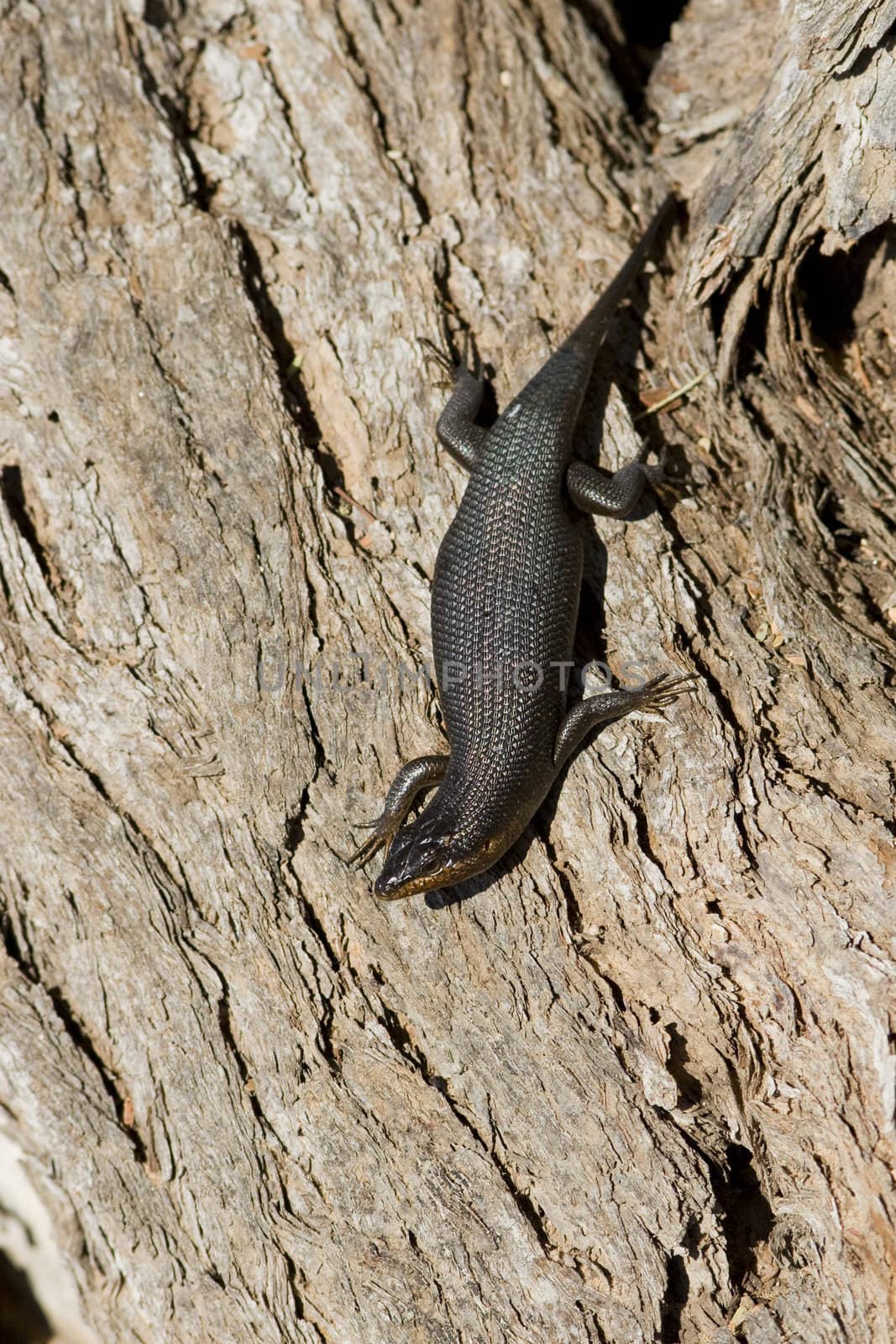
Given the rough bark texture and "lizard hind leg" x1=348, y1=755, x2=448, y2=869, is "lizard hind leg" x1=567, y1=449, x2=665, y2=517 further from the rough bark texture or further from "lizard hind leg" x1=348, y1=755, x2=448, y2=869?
"lizard hind leg" x1=348, y1=755, x2=448, y2=869

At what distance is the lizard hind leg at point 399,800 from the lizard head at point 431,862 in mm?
193

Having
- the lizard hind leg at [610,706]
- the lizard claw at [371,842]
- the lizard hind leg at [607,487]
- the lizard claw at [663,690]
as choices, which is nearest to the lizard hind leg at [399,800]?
the lizard claw at [371,842]

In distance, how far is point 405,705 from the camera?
5090mm

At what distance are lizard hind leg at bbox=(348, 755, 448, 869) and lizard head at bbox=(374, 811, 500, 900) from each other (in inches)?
7.6

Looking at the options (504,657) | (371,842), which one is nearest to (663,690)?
(504,657)

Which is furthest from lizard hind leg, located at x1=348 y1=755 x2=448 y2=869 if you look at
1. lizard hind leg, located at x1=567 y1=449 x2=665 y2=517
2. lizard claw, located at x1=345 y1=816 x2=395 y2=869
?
lizard hind leg, located at x1=567 y1=449 x2=665 y2=517

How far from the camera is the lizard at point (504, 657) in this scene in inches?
180

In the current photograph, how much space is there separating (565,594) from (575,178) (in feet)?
10.2

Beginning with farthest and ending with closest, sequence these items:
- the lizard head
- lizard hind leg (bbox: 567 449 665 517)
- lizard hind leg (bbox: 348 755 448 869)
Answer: lizard hind leg (bbox: 567 449 665 517) → lizard hind leg (bbox: 348 755 448 869) → the lizard head

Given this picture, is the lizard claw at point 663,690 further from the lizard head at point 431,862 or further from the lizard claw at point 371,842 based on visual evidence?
the lizard claw at point 371,842

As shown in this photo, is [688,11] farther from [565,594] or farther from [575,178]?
[565,594]

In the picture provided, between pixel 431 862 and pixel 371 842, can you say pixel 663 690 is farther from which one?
pixel 371 842

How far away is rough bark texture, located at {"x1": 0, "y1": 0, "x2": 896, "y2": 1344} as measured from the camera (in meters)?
4.21

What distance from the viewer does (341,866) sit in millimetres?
4762
